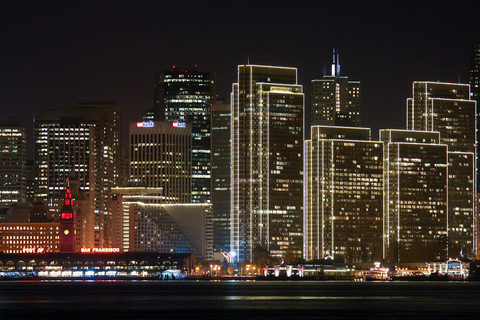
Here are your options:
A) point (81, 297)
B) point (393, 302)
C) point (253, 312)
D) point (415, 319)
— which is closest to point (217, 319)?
point (253, 312)

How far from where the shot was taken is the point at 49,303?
14662 cm

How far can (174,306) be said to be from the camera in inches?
5487

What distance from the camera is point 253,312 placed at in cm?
12706

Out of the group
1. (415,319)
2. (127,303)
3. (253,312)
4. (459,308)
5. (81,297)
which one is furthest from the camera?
(81,297)

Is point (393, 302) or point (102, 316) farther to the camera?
point (393, 302)

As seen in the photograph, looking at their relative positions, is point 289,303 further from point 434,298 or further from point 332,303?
point 434,298

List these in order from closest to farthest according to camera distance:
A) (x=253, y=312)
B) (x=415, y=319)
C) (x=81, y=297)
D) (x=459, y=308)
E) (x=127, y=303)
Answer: (x=415, y=319)
(x=253, y=312)
(x=459, y=308)
(x=127, y=303)
(x=81, y=297)

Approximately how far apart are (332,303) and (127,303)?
93.5 ft

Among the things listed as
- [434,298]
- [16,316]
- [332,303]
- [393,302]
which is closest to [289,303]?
[332,303]

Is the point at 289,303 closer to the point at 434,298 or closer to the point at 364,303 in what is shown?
the point at 364,303

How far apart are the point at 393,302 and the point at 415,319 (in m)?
Result: 37.4

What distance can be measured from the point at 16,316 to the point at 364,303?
5262 cm

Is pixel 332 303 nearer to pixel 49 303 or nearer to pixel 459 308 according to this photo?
pixel 459 308

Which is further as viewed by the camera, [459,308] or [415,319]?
[459,308]
